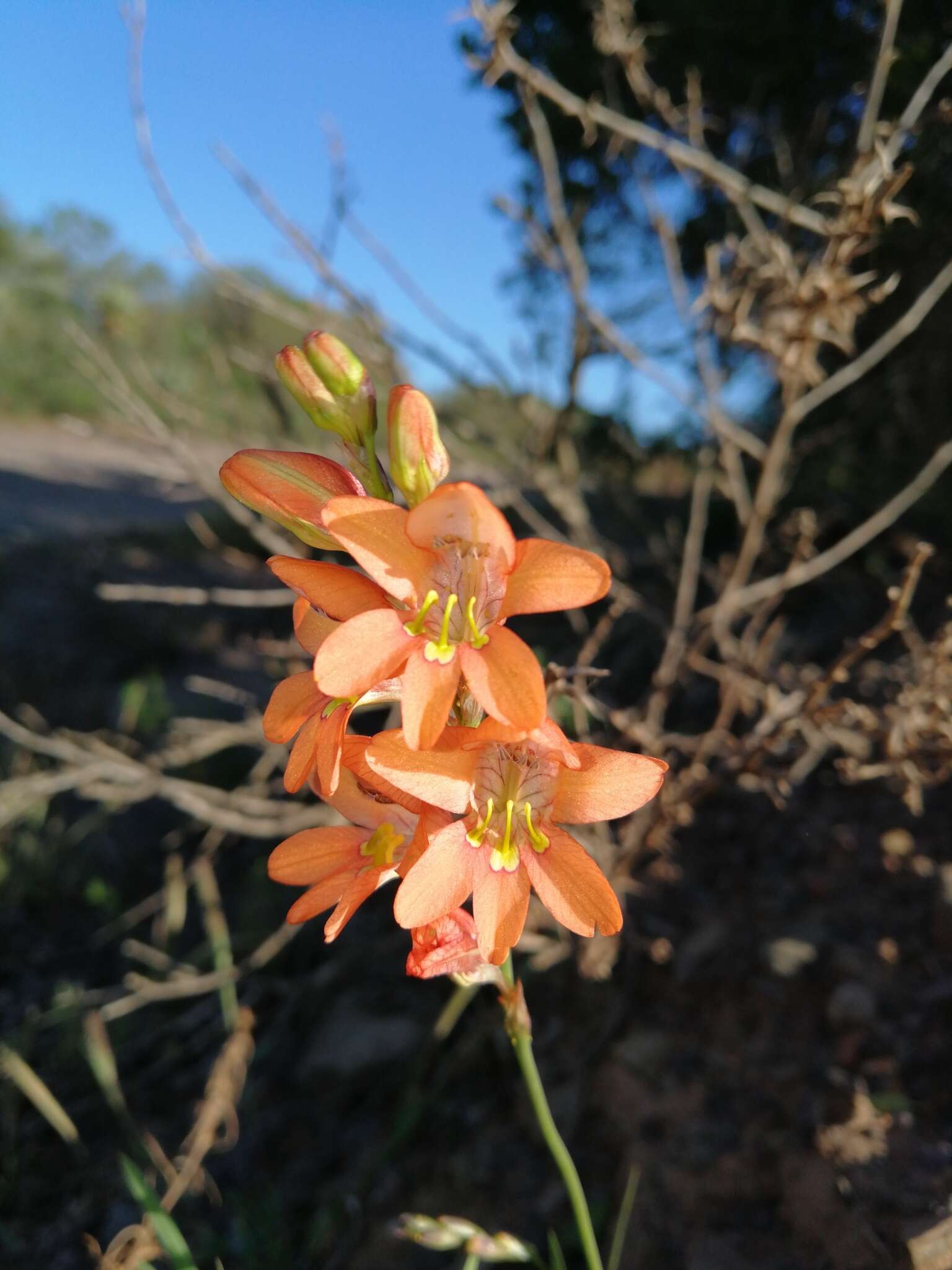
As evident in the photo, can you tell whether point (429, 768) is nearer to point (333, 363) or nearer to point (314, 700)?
point (314, 700)

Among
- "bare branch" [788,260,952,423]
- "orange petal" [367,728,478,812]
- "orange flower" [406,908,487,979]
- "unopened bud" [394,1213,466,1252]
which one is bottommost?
"unopened bud" [394,1213,466,1252]

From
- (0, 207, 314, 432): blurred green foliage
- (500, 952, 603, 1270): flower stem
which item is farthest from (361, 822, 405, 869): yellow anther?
(0, 207, 314, 432): blurred green foliage

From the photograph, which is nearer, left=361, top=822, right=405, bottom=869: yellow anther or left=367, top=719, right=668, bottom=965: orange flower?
left=367, top=719, right=668, bottom=965: orange flower

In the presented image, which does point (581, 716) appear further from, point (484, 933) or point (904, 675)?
point (484, 933)

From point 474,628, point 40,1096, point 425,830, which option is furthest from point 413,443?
point 40,1096

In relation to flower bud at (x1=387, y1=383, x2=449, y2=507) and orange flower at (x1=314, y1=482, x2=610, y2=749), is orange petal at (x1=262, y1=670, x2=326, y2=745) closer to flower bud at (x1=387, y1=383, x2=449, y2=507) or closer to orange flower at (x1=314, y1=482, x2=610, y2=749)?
orange flower at (x1=314, y1=482, x2=610, y2=749)

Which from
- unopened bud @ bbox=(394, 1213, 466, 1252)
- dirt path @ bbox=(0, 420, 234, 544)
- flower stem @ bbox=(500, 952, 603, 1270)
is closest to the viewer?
flower stem @ bbox=(500, 952, 603, 1270)

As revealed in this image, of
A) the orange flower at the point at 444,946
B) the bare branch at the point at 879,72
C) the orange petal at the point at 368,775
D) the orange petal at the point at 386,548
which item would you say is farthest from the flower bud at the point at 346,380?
the bare branch at the point at 879,72

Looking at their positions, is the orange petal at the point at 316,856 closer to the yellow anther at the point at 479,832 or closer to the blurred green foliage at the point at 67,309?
the yellow anther at the point at 479,832
